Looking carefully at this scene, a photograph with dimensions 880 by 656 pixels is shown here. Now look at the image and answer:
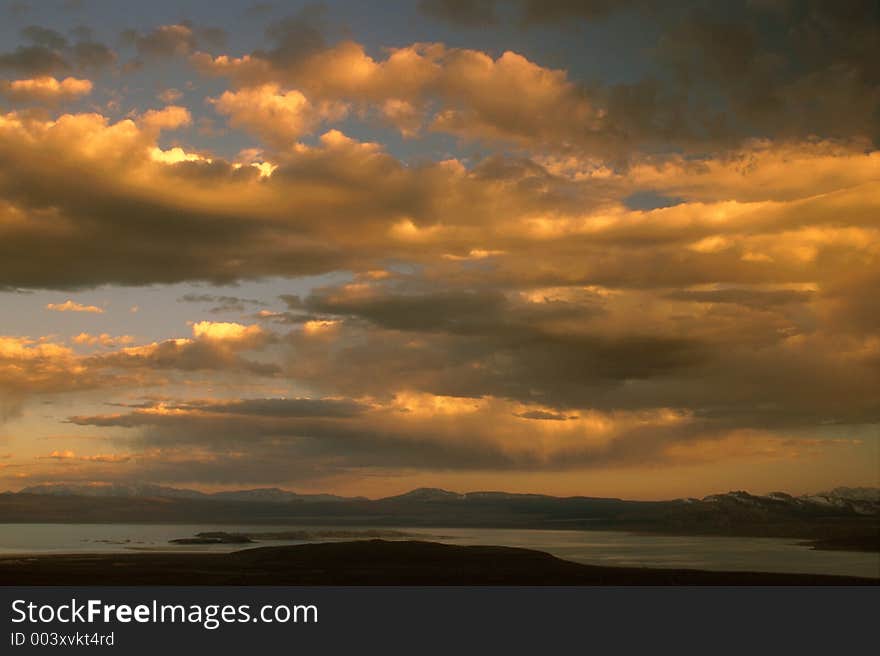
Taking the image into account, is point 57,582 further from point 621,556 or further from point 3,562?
point 621,556

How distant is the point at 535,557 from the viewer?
160 metres

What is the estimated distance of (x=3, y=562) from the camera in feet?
473

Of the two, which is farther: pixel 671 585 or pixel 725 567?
pixel 725 567

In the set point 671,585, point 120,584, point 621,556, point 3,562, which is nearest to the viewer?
point 120,584

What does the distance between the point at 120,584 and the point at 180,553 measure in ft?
146

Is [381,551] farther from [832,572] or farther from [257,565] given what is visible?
[832,572]

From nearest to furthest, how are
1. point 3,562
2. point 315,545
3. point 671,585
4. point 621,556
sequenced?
1. point 671,585
2. point 3,562
3. point 315,545
4. point 621,556

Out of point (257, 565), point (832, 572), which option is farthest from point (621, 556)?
point (257, 565)

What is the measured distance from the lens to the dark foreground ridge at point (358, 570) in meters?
132

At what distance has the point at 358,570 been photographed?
5817 inches

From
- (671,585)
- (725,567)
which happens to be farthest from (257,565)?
(725,567)

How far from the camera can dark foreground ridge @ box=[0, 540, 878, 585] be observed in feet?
431
